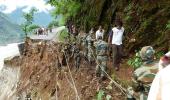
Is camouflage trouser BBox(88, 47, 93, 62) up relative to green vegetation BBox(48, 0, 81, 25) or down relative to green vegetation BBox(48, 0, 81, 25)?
down

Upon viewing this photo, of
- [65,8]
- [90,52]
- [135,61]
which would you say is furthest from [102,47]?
[65,8]

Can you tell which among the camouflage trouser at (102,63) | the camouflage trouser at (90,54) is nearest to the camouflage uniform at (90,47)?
the camouflage trouser at (90,54)

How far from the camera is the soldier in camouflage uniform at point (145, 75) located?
6084 millimetres

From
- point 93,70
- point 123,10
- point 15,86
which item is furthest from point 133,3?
point 15,86

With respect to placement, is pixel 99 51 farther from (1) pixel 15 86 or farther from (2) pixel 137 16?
(1) pixel 15 86

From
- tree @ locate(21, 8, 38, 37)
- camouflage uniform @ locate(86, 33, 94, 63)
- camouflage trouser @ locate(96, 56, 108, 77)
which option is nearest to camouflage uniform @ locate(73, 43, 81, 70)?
camouflage uniform @ locate(86, 33, 94, 63)

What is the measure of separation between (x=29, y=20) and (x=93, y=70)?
66921 mm

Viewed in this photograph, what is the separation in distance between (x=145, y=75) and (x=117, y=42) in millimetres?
8759

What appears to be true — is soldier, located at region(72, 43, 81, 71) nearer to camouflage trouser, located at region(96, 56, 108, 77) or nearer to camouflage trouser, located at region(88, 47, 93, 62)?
camouflage trouser, located at region(88, 47, 93, 62)

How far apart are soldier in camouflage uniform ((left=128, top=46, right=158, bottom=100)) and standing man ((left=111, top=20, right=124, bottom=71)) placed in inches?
317

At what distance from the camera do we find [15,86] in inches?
1099

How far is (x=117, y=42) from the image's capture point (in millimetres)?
14836

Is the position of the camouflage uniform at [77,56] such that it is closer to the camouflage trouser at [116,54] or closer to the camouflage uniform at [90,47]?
the camouflage uniform at [90,47]

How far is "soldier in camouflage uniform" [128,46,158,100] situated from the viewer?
20.0 ft
